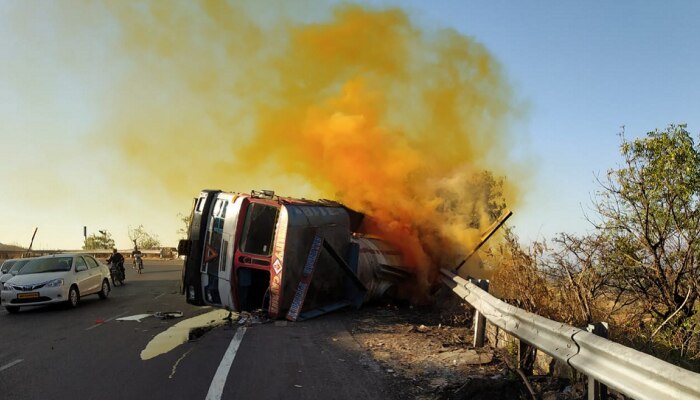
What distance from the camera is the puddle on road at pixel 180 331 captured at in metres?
7.80

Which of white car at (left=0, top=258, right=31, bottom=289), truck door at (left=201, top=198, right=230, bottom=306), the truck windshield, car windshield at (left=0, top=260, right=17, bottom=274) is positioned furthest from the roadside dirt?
car windshield at (left=0, top=260, right=17, bottom=274)

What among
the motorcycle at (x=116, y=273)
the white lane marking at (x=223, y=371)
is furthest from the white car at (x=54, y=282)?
the white lane marking at (x=223, y=371)

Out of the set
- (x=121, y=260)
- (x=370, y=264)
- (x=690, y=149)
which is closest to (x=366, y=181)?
(x=370, y=264)

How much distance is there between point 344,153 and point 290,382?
9.27 m

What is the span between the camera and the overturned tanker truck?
1027 cm

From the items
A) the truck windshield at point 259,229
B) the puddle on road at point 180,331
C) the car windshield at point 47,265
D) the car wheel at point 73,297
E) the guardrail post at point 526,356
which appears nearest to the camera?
the guardrail post at point 526,356

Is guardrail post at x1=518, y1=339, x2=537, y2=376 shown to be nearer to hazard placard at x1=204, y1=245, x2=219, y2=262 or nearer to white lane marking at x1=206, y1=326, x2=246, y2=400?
white lane marking at x1=206, y1=326, x2=246, y2=400

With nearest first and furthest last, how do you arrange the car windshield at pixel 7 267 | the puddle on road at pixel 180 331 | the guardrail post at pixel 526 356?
the guardrail post at pixel 526 356 → the puddle on road at pixel 180 331 → the car windshield at pixel 7 267

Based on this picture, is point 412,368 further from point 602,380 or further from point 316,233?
point 316,233

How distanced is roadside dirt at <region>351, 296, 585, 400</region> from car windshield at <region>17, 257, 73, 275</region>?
28.7 feet

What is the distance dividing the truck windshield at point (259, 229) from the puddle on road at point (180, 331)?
152 cm

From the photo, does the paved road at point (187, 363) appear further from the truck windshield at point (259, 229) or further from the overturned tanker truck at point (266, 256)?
the truck windshield at point (259, 229)

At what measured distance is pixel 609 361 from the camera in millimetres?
3656

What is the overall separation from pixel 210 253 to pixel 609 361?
8595mm
